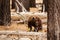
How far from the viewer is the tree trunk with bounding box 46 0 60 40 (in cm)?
520

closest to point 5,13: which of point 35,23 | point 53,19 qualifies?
point 35,23

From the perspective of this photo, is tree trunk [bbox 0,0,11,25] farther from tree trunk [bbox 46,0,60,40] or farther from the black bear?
tree trunk [bbox 46,0,60,40]

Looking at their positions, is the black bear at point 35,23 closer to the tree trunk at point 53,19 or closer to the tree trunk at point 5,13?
the tree trunk at point 5,13

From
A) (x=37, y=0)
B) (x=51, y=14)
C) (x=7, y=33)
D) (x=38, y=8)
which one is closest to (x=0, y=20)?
(x=7, y=33)

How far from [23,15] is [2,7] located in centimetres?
130

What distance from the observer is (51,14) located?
5246 millimetres

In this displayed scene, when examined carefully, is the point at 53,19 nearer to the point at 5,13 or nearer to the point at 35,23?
the point at 35,23

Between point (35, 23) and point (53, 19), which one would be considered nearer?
point (53, 19)

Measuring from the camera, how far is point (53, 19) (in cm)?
525

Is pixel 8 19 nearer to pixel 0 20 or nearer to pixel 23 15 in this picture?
pixel 0 20

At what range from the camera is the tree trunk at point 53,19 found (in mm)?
5199

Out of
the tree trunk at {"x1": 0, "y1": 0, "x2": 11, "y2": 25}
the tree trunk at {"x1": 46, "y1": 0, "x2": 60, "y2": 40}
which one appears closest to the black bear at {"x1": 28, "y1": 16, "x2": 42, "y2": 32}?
the tree trunk at {"x1": 0, "y1": 0, "x2": 11, "y2": 25}

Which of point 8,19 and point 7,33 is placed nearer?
point 7,33

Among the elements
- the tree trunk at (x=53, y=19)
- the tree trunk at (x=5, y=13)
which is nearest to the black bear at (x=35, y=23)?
the tree trunk at (x=5, y=13)
